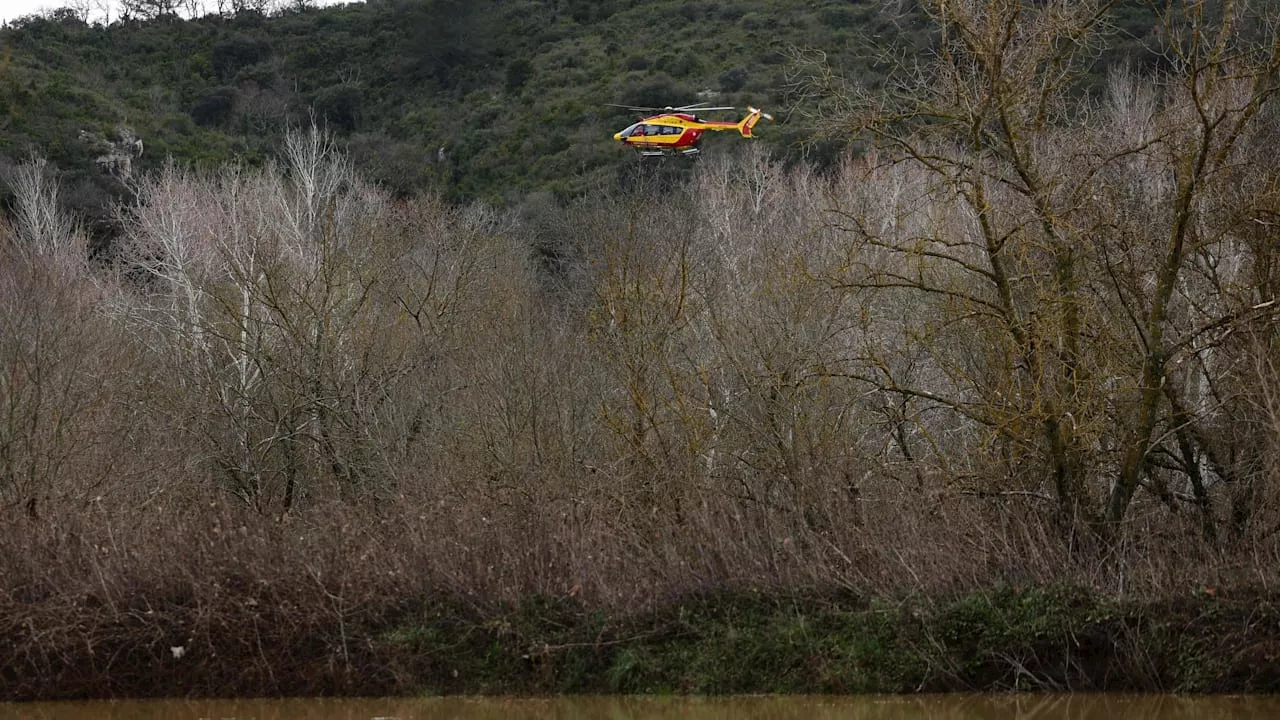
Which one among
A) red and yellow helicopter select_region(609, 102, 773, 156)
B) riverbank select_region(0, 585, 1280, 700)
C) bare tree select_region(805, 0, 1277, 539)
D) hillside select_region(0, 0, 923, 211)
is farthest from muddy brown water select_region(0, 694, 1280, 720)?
hillside select_region(0, 0, 923, 211)

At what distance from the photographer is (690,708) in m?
14.3

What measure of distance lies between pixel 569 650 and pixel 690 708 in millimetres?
1561

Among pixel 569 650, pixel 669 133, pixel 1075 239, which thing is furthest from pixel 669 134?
pixel 569 650

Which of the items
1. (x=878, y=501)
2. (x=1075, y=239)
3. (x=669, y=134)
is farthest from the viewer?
(x=669, y=134)

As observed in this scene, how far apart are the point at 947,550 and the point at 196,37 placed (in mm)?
67156

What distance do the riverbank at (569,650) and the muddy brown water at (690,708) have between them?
195 mm

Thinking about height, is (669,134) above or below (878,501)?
above

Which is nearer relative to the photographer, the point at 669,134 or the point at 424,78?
the point at 669,134

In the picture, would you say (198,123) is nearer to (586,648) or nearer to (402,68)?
(402,68)

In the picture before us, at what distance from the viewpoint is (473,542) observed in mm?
15867

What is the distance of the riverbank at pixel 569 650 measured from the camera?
47.3 feet

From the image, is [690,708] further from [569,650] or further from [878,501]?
[878,501]

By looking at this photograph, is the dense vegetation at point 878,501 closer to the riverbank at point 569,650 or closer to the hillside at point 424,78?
the riverbank at point 569,650

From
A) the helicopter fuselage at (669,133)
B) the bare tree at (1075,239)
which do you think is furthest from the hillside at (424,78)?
the bare tree at (1075,239)
